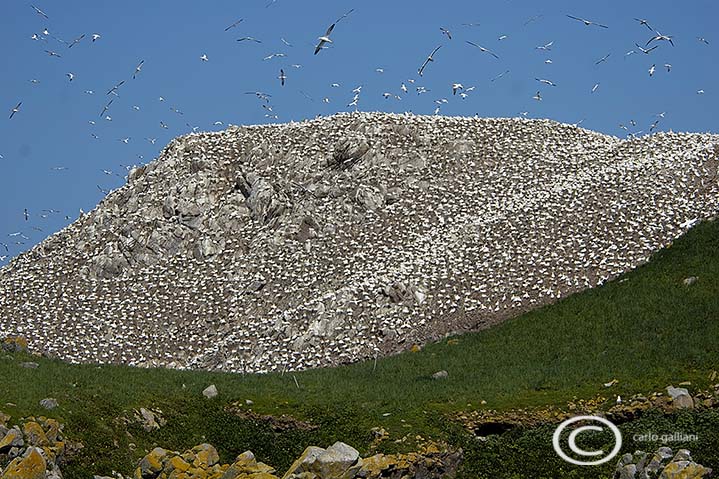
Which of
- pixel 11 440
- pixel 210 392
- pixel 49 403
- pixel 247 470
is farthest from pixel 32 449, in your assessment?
pixel 210 392

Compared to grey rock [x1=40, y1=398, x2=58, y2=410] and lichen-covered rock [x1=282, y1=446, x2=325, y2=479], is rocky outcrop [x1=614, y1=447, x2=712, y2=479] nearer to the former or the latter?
lichen-covered rock [x1=282, y1=446, x2=325, y2=479]

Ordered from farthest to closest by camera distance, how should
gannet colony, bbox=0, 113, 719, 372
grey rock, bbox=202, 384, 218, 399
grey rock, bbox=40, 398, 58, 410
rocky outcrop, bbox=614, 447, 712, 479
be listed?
1. gannet colony, bbox=0, 113, 719, 372
2. grey rock, bbox=202, 384, 218, 399
3. grey rock, bbox=40, 398, 58, 410
4. rocky outcrop, bbox=614, 447, 712, 479

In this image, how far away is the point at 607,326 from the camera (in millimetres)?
46781

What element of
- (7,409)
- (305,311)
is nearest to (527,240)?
(305,311)

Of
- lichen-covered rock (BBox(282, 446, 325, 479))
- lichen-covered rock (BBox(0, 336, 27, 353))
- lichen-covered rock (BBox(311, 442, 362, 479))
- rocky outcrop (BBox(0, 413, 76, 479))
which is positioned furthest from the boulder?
lichen-covered rock (BBox(0, 336, 27, 353))

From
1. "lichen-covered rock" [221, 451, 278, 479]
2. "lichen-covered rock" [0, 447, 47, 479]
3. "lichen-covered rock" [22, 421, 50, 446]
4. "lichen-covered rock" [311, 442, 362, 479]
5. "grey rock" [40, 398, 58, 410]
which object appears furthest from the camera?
"grey rock" [40, 398, 58, 410]

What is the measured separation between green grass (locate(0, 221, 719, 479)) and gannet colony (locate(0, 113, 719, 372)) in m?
4.13

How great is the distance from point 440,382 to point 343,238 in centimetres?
2246

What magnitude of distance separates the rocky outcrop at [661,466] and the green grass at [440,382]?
1574 mm

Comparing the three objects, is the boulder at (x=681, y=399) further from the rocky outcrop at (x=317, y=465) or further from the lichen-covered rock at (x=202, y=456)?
the lichen-covered rock at (x=202, y=456)

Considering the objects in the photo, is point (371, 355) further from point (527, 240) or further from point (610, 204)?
point (610, 204)

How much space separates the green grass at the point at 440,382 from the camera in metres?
36.8

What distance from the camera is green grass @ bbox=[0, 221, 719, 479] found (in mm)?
36750

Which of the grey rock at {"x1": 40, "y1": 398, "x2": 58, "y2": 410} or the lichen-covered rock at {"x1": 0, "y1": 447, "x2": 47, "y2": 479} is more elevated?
the grey rock at {"x1": 40, "y1": 398, "x2": 58, "y2": 410}
